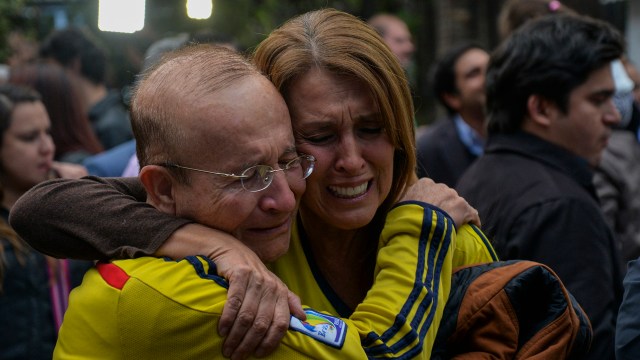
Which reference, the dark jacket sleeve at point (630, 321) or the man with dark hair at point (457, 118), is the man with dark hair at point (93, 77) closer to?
the man with dark hair at point (457, 118)

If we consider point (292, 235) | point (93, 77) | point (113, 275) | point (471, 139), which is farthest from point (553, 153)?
point (93, 77)

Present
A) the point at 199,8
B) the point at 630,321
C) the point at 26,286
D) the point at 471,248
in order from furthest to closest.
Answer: the point at 199,8 → the point at 26,286 → the point at 471,248 → the point at 630,321

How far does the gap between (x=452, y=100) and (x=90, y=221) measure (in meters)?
4.58

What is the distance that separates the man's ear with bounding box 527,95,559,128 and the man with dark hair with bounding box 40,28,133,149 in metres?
3.87

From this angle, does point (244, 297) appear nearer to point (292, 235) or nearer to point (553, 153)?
point (292, 235)

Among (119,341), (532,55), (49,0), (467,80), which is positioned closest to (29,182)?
(532,55)

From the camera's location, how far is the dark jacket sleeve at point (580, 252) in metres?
3.34

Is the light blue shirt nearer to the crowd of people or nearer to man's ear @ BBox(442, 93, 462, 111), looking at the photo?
man's ear @ BBox(442, 93, 462, 111)

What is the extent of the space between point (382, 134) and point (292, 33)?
0.38m

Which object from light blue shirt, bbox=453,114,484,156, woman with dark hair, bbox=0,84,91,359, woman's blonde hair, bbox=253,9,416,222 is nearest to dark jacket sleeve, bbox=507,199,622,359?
woman's blonde hair, bbox=253,9,416,222

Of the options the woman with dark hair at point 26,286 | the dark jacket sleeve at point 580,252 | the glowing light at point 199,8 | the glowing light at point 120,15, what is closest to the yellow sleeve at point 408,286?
the dark jacket sleeve at point 580,252

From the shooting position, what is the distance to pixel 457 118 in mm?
6402

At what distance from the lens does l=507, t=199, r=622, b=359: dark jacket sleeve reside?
11.0 ft

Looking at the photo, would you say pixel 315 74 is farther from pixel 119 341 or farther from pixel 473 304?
pixel 119 341
